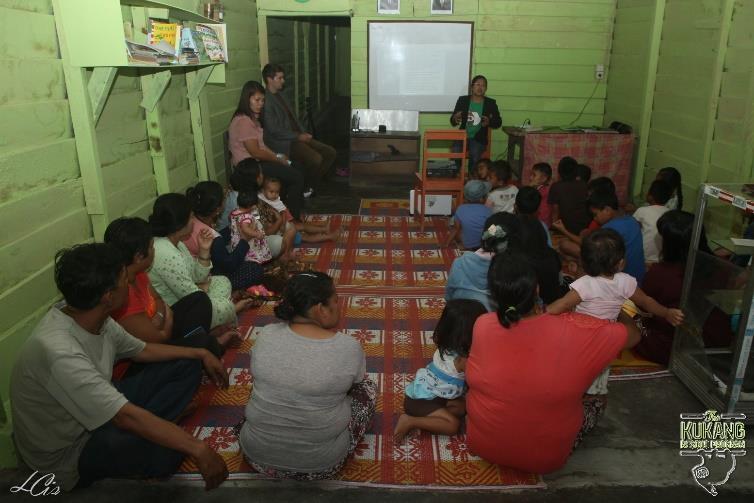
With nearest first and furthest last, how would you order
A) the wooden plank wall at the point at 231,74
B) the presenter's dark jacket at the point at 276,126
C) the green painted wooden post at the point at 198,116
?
the green painted wooden post at the point at 198,116 → the wooden plank wall at the point at 231,74 → the presenter's dark jacket at the point at 276,126

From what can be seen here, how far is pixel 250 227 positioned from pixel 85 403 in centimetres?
225

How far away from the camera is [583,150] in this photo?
20.6 feet

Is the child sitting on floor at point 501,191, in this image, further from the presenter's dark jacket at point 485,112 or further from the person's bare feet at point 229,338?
the person's bare feet at point 229,338

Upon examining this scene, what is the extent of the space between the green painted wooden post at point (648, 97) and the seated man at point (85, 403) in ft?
18.9

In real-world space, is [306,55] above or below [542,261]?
above

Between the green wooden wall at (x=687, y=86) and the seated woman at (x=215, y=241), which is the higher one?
the green wooden wall at (x=687, y=86)

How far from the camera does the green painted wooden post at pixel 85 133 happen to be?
2.85m

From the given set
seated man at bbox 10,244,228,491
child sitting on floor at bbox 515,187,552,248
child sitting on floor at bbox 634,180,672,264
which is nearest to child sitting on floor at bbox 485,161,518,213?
child sitting on floor at bbox 515,187,552,248

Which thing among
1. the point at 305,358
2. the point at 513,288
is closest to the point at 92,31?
the point at 305,358

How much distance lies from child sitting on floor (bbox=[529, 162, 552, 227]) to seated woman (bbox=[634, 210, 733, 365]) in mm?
1952

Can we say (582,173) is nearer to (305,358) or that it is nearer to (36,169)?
(305,358)

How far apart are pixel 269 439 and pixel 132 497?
0.60m

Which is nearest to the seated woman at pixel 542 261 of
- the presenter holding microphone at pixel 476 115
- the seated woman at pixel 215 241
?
the seated woman at pixel 215 241

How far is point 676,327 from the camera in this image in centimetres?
301
